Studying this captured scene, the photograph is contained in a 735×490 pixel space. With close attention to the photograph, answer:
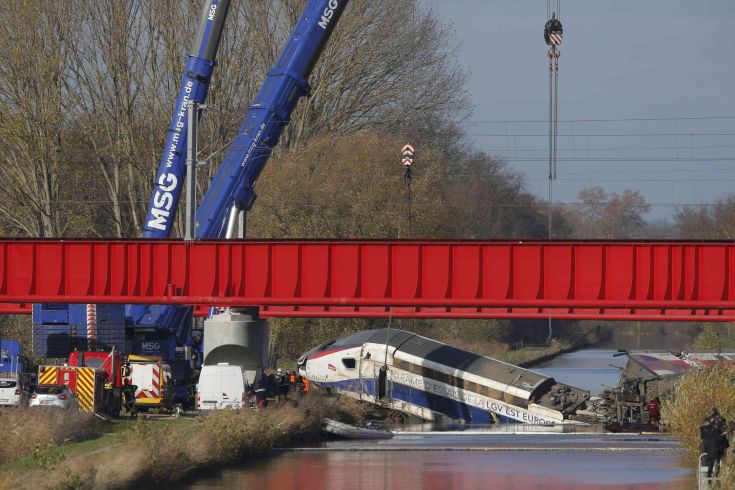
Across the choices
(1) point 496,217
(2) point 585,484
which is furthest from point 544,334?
(2) point 585,484

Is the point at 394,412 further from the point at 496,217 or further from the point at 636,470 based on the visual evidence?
the point at 496,217

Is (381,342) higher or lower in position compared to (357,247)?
lower

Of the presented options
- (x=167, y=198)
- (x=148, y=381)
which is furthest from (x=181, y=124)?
(x=148, y=381)

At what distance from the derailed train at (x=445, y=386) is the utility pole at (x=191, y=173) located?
1182 centimetres

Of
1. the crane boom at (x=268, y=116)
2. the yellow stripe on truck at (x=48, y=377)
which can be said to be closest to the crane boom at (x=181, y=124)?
the crane boom at (x=268, y=116)

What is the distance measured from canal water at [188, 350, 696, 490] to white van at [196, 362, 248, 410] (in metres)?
2.66

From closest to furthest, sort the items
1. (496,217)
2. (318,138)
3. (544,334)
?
(318,138) → (544,334) → (496,217)

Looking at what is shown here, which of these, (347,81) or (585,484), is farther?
(347,81)

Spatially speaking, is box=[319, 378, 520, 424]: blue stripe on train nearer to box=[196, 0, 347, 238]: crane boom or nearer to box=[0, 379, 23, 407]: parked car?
box=[196, 0, 347, 238]: crane boom

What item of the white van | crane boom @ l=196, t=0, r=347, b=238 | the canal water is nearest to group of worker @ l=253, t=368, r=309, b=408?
the white van

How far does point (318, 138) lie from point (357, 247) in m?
39.4

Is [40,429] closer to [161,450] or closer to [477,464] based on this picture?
[161,450]

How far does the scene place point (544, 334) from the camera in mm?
116438

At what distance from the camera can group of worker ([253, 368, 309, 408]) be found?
4159 centimetres
